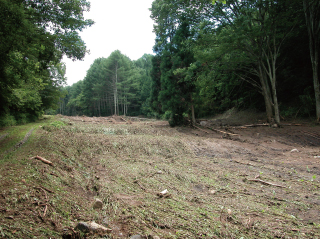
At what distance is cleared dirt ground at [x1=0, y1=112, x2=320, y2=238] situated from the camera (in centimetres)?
262

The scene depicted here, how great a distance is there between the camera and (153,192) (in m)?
4.03

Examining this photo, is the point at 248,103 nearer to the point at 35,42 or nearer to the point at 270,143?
the point at 270,143

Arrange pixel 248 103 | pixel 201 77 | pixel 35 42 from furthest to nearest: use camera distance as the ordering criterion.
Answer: pixel 248 103 → pixel 201 77 → pixel 35 42

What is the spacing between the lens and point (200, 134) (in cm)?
1284

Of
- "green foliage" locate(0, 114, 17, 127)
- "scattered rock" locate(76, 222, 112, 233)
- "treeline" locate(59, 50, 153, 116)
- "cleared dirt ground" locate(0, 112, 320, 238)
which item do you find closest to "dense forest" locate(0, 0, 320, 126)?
"green foliage" locate(0, 114, 17, 127)

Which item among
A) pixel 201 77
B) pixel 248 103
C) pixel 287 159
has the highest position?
pixel 201 77

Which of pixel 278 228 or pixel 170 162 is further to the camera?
pixel 170 162

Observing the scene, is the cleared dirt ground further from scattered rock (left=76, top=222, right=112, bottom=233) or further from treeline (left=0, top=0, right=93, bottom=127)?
treeline (left=0, top=0, right=93, bottom=127)

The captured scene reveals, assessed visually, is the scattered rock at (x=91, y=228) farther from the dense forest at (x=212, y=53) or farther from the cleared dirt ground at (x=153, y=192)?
the dense forest at (x=212, y=53)

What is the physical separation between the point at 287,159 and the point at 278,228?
18.2 ft

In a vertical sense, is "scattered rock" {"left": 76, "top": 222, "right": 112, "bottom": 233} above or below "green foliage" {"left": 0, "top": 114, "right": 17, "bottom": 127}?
below

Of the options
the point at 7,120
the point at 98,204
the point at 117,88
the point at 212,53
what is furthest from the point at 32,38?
the point at 117,88

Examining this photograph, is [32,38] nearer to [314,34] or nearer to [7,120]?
[7,120]

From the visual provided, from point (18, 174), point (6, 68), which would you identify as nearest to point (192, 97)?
point (6, 68)
